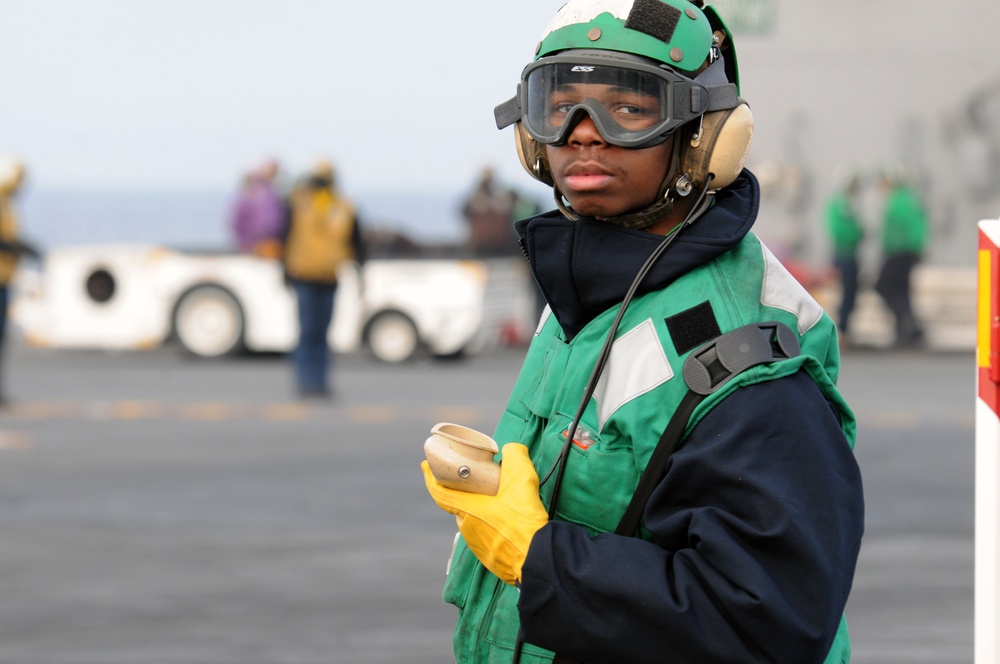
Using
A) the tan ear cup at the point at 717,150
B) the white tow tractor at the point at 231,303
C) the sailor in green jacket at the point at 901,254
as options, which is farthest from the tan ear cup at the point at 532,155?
the sailor in green jacket at the point at 901,254

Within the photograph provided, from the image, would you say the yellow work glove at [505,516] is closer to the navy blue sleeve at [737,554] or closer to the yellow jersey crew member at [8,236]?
the navy blue sleeve at [737,554]

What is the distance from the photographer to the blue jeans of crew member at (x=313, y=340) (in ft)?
44.4

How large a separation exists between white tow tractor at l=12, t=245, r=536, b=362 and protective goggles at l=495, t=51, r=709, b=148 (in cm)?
1395

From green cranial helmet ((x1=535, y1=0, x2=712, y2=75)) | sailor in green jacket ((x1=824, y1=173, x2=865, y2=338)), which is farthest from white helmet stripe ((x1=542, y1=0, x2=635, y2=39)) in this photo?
sailor in green jacket ((x1=824, y1=173, x2=865, y2=338))

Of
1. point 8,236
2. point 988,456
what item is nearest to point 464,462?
point 988,456

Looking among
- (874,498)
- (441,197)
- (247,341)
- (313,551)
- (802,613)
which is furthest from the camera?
(441,197)

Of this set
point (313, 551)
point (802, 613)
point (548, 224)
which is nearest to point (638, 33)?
point (548, 224)

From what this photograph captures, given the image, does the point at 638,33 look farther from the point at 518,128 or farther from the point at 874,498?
the point at 874,498

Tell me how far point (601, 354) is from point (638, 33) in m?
0.45

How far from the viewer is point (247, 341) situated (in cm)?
1666

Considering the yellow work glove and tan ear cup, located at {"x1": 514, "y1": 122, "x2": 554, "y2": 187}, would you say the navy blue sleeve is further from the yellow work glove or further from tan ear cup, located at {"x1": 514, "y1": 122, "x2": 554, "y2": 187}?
tan ear cup, located at {"x1": 514, "y1": 122, "x2": 554, "y2": 187}

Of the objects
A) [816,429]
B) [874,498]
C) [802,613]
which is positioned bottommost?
[874,498]

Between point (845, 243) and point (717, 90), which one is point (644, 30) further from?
point (845, 243)

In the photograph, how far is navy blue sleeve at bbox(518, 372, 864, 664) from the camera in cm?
216
